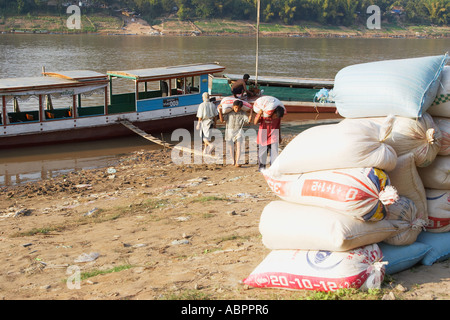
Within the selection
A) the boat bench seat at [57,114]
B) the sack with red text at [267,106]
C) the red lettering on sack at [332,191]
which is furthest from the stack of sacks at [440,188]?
the boat bench seat at [57,114]

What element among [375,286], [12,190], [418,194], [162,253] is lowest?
[12,190]

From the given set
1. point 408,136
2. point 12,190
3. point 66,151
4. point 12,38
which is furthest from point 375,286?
point 12,38

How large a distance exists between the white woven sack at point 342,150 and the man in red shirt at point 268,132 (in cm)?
405

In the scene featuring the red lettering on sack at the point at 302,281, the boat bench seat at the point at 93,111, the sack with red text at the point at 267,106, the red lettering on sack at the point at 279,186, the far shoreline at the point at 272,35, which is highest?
the far shoreline at the point at 272,35

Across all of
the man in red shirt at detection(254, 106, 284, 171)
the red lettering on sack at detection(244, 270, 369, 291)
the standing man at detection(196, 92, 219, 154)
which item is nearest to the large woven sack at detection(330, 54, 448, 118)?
the red lettering on sack at detection(244, 270, 369, 291)

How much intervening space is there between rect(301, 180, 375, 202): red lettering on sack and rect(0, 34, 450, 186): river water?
808 cm

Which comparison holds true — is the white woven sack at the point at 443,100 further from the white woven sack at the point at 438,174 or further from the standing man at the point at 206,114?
the standing man at the point at 206,114

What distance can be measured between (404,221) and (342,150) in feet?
2.69

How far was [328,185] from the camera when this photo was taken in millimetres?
4152

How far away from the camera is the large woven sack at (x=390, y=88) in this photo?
14.9 feet
